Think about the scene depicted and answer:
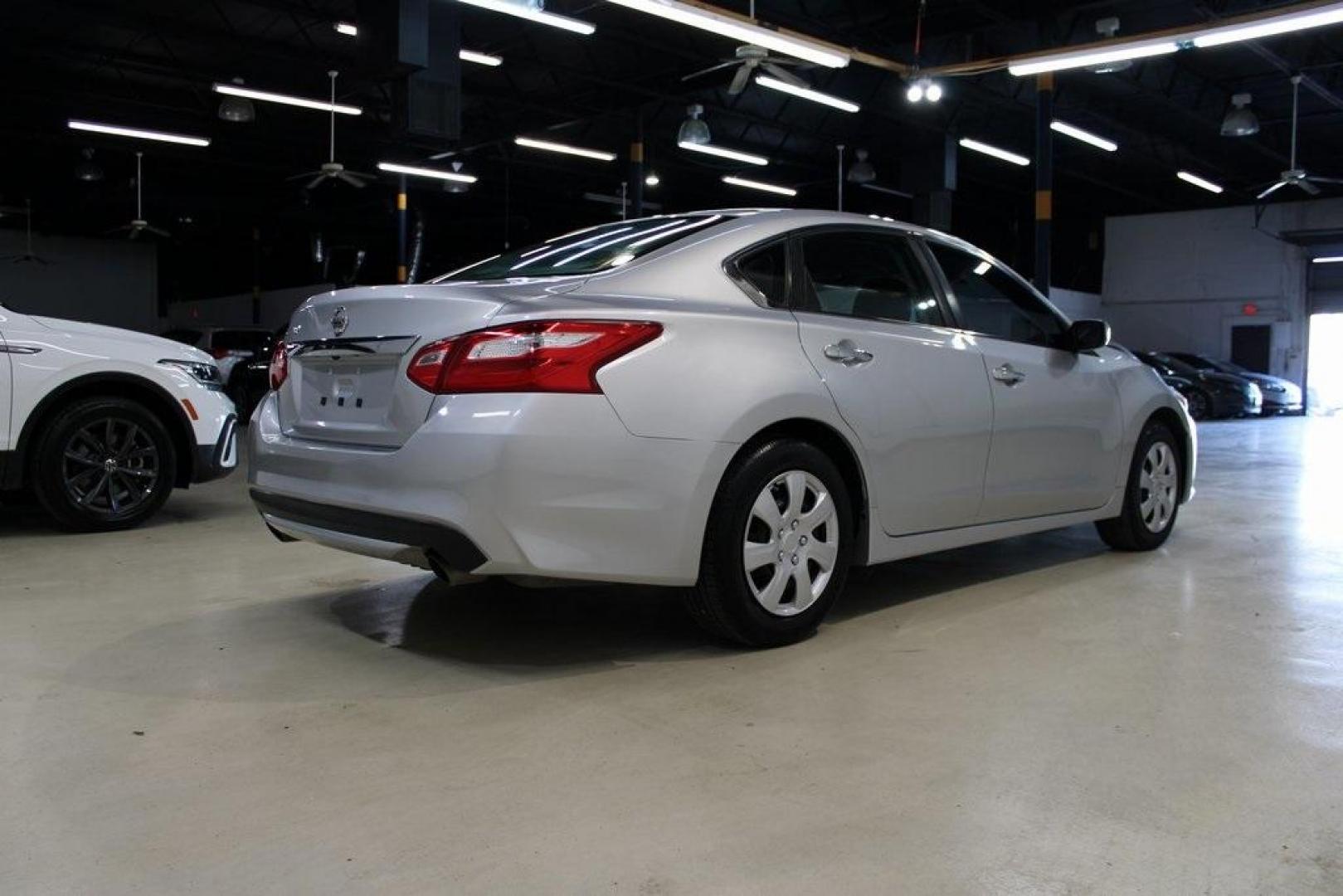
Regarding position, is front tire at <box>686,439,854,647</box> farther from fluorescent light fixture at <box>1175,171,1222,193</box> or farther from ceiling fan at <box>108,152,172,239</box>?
ceiling fan at <box>108,152,172,239</box>

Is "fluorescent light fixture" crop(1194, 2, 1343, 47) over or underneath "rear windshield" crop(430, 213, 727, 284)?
over

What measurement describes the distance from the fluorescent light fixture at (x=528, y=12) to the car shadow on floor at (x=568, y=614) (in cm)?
593

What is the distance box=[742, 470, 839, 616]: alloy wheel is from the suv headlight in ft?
12.3

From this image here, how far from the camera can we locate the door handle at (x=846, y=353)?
307 cm

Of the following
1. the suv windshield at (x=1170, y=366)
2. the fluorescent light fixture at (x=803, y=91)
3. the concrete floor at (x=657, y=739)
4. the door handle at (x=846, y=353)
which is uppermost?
the fluorescent light fixture at (x=803, y=91)

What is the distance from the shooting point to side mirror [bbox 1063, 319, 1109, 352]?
3980 mm

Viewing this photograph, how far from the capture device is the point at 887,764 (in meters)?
2.18

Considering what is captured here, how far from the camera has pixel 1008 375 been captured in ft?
12.0

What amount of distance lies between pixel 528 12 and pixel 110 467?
5.69 m

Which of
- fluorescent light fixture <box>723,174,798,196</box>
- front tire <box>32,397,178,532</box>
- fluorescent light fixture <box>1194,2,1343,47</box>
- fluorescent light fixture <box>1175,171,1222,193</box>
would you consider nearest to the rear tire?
front tire <box>32,397,178,532</box>

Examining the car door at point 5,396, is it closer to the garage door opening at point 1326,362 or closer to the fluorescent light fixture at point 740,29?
the fluorescent light fixture at point 740,29

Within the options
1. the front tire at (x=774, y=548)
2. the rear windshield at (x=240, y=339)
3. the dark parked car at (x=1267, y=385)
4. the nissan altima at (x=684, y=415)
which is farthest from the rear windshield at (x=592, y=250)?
the dark parked car at (x=1267, y=385)

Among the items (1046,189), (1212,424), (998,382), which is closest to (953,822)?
(998,382)

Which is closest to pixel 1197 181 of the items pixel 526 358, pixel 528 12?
pixel 528 12
